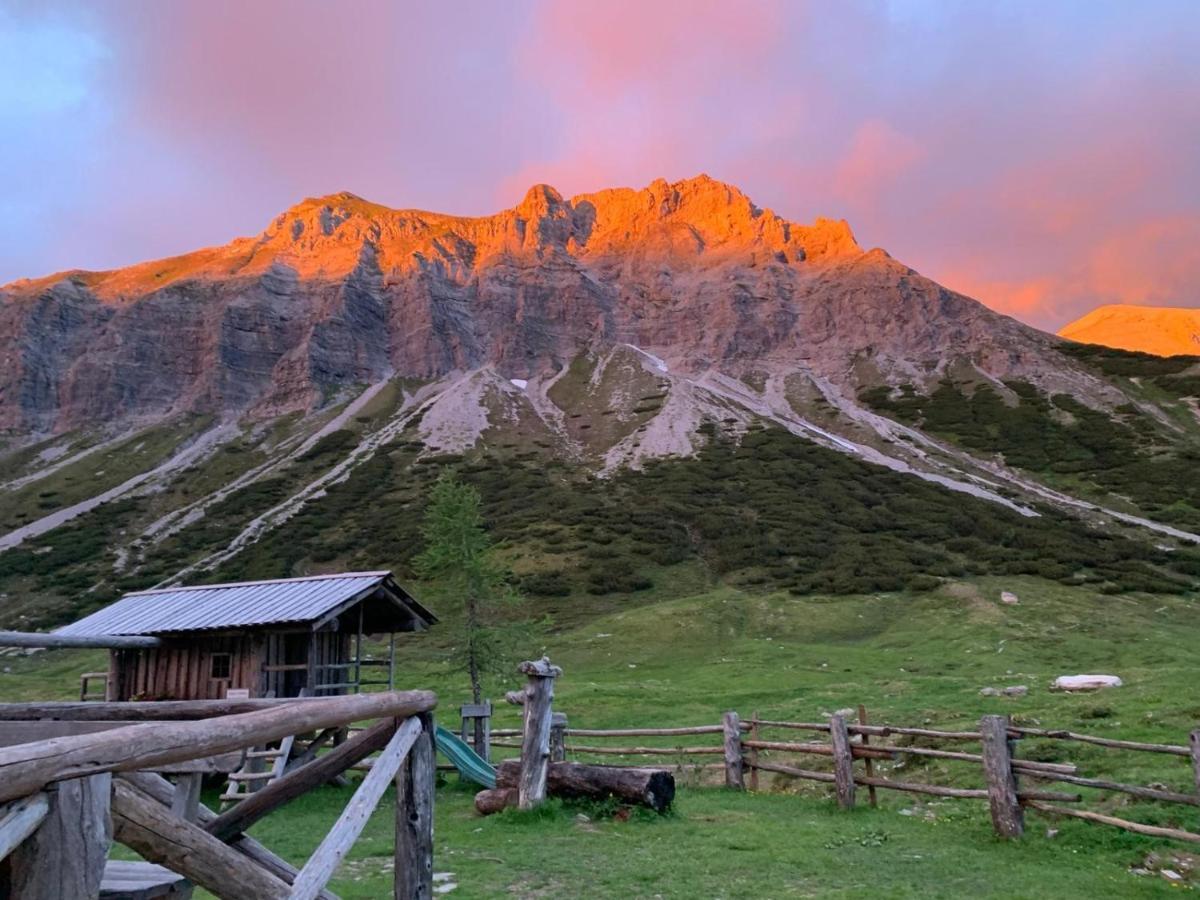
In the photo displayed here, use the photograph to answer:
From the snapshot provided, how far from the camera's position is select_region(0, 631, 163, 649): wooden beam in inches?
429

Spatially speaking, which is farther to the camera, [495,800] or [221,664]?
[221,664]

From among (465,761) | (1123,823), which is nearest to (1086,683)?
(1123,823)

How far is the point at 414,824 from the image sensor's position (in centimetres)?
523

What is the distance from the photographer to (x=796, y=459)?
7044 centimetres

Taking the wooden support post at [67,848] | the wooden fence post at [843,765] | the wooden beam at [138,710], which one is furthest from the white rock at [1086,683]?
the wooden support post at [67,848]

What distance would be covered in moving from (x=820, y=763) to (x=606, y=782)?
227 inches

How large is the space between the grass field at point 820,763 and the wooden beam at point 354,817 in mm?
4540

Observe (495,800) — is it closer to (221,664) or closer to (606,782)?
(606,782)

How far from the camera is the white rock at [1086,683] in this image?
2128 centimetres

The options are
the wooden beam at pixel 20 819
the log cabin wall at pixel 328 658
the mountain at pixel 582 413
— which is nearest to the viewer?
the wooden beam at pixel 20 819

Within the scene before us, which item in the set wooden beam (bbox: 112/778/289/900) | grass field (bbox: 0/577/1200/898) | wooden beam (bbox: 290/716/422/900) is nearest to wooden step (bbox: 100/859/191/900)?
wooden beam (bbox: 112/778/289/900)

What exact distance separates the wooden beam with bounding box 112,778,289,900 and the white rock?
2255 centimetres

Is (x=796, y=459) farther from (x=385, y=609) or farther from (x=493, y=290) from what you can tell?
(x=493, y=290)

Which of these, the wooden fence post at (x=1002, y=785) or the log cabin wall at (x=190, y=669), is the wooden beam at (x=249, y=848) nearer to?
the wooden fence post at (x=1002, y=785)
